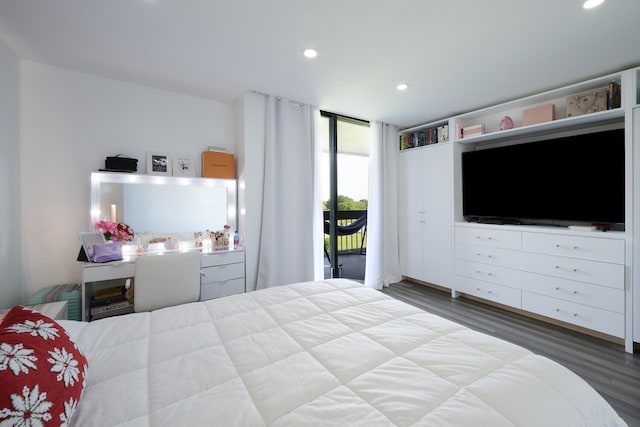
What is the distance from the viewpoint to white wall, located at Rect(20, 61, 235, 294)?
2316 millimetres

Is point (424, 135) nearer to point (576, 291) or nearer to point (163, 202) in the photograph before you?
point (576, 291)

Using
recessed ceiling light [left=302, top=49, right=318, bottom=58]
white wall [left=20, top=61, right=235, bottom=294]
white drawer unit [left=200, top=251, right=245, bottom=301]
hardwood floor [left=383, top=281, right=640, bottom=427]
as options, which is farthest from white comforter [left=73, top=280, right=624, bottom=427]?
recessed ceiling light [left=302, top=49, right=318, bottom=58]

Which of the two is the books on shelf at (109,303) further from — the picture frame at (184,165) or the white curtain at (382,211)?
the white curtain at (382,211)

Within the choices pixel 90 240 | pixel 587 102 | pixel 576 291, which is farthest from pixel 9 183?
pixel 587 102

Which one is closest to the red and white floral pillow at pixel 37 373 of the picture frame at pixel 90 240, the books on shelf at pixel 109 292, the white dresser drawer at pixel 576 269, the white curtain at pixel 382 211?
the picture frame at pixel 90 240

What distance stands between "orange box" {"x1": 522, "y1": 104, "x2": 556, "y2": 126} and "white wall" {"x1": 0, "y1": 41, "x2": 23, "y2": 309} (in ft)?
16.1

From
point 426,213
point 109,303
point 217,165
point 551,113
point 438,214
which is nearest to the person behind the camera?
point 109,303

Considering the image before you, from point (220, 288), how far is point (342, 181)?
230 centimetres

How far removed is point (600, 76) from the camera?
257 cm

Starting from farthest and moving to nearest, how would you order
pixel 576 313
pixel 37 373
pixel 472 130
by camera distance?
pixel 472 130 → pixel 576 313 → pixel 37 373

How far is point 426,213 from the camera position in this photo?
3967mm

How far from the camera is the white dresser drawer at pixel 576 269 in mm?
2373

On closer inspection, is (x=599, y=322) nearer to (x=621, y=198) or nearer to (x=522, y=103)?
(x=621, y=198)

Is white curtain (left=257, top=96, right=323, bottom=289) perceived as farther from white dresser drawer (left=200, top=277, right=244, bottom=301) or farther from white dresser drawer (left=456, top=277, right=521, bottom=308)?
white dresser drawer (left=456, top=277, right=521, bottom=308)
